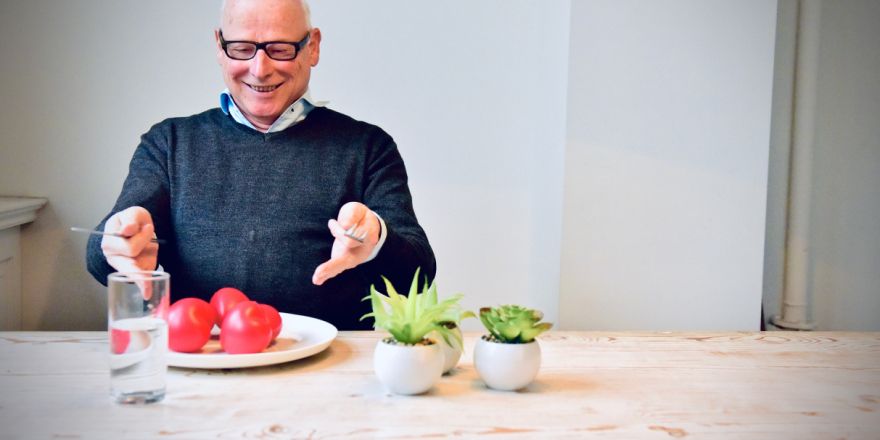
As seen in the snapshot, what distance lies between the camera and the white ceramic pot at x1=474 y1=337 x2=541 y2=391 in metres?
1.28

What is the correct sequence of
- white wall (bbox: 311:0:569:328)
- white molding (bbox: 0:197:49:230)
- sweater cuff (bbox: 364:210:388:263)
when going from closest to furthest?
sweater cuff (bbox: 364:210:388:263) < white molding (bbox: 0:197:49:230) < white wall (bbox: 311:0:569:328)

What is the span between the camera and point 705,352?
163 centimetres

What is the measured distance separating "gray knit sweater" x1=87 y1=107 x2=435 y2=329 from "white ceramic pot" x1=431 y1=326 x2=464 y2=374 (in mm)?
728

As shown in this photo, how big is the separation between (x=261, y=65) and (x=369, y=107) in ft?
3.35

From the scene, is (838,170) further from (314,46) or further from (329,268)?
(329,268)

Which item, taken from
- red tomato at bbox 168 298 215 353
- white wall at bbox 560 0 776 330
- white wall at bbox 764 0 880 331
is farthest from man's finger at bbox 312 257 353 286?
white wall at bbox 764 0 880 331

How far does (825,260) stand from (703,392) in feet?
7.39

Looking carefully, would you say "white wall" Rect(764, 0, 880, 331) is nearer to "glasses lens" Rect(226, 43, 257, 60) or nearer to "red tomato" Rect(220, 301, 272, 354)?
"glasses lens" Rect(226, 43, 257, 60)

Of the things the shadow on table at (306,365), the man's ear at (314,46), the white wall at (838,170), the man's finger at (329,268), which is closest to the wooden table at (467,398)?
the shadow on table at (306,365)

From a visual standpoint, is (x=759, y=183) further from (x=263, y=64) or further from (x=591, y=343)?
(x=263, y=64)

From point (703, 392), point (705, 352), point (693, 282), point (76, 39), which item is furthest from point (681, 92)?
point (76, 39)

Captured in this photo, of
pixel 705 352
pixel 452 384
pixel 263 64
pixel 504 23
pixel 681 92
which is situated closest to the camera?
pixel 452 384

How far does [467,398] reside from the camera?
1.27 meters

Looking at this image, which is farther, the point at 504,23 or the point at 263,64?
the point at 504,23
